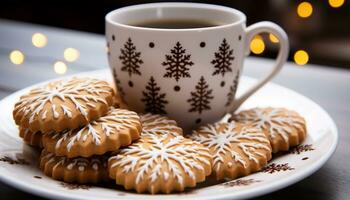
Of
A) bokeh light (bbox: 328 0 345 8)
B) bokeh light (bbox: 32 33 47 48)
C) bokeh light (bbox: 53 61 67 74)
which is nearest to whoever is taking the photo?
bokeh light (bbox: 53 61 67 74)

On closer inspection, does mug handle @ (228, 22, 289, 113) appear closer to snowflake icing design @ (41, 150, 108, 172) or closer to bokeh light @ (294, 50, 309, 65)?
snowflake icing design @ (41, 150, 108, 172)

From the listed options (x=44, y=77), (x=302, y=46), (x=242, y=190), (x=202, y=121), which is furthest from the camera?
(x=302, y=46)

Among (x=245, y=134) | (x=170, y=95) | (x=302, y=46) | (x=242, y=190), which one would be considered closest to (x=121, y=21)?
(x=170, y=95)

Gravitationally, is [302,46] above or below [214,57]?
below

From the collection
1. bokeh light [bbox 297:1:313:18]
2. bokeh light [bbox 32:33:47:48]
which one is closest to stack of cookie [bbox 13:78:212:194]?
bokeh light [bbox 32:33:47:48]

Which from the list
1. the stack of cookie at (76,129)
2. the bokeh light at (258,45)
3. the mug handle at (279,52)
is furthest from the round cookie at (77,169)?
the bokeh light at (258,45)

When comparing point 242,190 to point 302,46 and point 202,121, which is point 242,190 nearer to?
point 202,121
